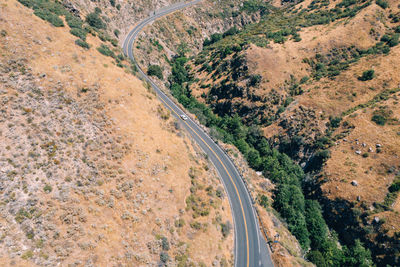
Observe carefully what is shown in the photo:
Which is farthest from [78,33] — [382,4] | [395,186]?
[382,4]

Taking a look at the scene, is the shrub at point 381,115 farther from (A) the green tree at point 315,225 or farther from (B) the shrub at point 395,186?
(A) the green tree at point 315,225

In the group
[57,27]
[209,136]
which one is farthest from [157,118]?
[57,27]

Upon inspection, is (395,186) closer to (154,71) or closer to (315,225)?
(315,225)

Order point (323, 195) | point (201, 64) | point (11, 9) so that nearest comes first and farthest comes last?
point (11, 9)
point (323, 195)
point (201, 64)

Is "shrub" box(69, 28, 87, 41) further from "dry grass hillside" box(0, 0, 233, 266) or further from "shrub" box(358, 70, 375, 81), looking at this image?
"shrub" box(358, 70, 375, 81)

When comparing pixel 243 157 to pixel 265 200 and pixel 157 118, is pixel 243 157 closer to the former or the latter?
pixel 265 200

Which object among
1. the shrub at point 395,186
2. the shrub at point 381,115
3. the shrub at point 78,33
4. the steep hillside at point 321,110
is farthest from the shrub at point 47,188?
the shrub at point 381,115
